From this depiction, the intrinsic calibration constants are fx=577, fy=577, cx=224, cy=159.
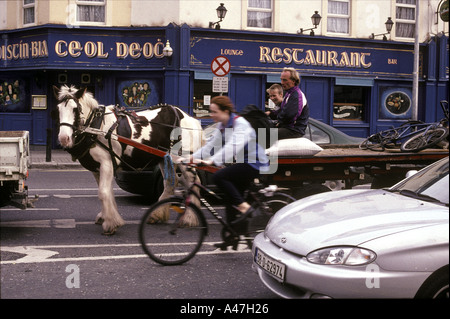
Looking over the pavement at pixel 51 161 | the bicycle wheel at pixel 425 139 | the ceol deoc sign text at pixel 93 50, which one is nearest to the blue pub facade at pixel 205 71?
the ceol deoc sign text at pixel 93 50

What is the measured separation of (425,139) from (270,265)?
5.04 metres

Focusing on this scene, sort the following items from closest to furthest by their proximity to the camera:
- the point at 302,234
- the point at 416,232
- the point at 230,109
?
the point at 416,232
the point at 302,234
the point at 230,109

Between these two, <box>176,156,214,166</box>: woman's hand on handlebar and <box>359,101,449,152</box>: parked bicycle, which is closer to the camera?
<box>176,156,214,166</box>: woman's hand on handlebar

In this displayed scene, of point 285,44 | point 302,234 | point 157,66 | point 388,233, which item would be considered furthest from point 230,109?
point 285,44

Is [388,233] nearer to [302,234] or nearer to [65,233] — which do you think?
[302,234]

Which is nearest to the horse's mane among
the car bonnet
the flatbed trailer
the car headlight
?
the flatbed trailer

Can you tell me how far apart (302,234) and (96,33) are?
1784 centimetres

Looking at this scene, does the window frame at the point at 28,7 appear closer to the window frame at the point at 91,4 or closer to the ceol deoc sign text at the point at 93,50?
the ceol deoc sign text at the point at 93,50

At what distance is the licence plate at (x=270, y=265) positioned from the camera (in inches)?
172

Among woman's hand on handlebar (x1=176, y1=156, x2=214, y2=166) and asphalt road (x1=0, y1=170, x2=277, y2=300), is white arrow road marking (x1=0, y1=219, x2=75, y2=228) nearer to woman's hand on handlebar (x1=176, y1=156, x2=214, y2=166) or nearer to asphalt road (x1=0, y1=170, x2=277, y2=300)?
asphalt road (x1=0, y1=170, x2=277, y2=300)

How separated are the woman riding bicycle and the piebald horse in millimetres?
1863

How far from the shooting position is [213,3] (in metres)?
21.1

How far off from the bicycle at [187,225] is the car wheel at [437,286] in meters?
2.54

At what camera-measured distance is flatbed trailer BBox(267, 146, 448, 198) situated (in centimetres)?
773
